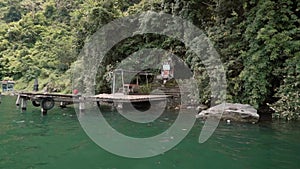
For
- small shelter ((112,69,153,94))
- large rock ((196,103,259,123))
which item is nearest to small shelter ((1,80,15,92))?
small shelter ((112,69,153,94))

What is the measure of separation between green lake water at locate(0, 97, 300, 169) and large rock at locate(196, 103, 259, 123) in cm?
46

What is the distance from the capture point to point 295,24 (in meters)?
13.2

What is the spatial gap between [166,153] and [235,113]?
17.5 ft

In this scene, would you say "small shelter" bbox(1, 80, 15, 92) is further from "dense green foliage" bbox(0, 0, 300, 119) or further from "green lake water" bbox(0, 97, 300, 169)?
"green lake water" bbox(0, 97, 300, 169)

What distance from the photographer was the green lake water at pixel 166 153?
654 centimetres

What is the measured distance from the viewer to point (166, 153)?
24.5 ft

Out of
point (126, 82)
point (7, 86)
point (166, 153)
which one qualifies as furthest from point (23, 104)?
point (7, 86)

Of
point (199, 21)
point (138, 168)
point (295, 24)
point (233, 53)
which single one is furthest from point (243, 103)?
point (138, 168)

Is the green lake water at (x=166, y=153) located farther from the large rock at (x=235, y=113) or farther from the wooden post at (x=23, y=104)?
the wooden post at (x=23, y=104)

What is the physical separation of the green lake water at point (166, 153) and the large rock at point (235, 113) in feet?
1.51

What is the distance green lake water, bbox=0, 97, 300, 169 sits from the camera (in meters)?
6.54

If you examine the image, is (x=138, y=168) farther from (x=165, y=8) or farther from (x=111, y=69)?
(x=111, y=69)

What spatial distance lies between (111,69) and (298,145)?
1402 cm

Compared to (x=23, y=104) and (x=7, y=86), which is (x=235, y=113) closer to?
(x=23, y=104)
